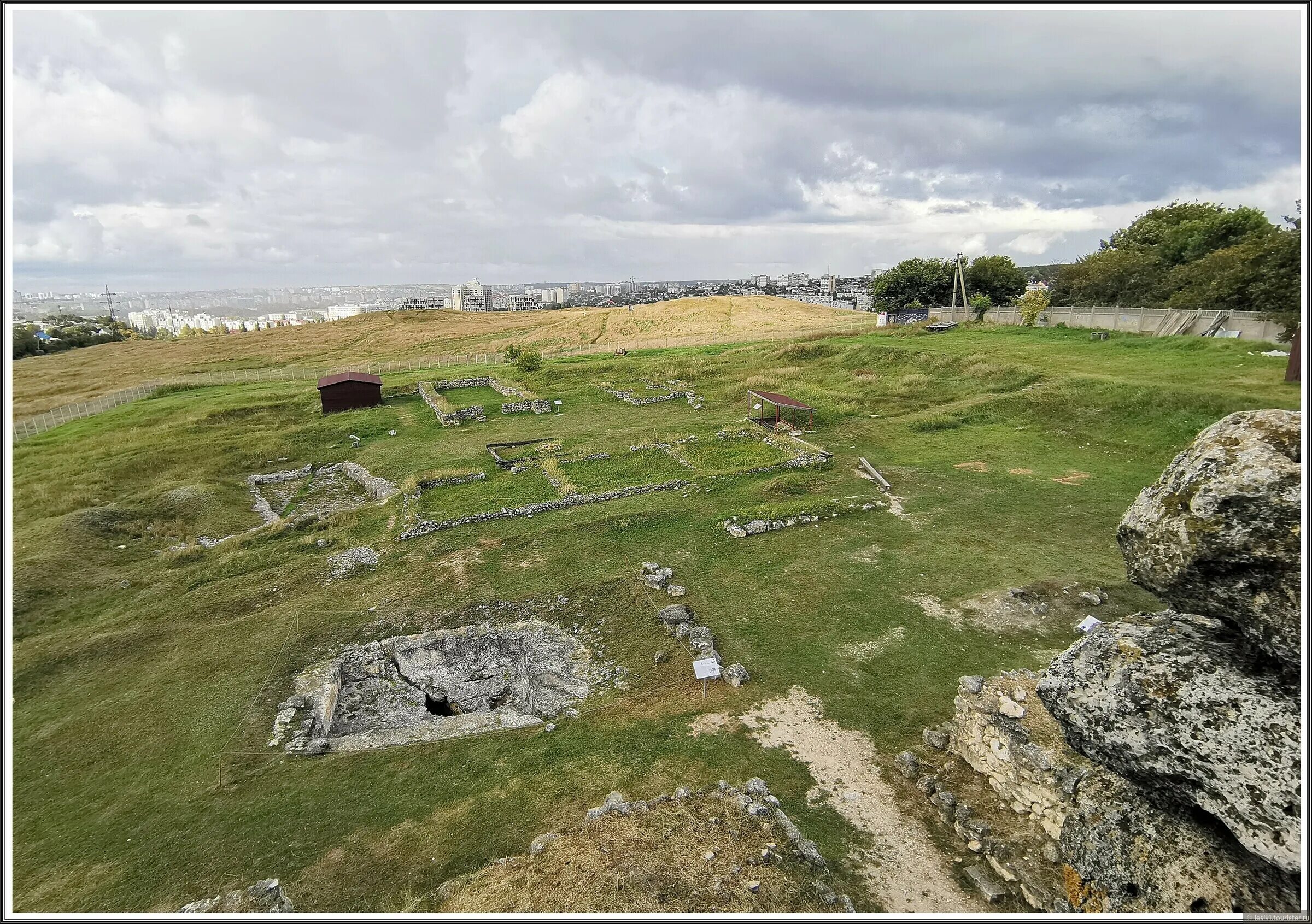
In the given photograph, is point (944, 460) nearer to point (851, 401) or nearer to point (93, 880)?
point (851, 401)

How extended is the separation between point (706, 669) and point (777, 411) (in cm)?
1857

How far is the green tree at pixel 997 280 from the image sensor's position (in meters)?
57.5

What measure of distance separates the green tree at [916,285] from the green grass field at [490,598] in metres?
31.2

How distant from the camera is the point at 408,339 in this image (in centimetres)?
8650

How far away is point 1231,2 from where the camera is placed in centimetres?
452

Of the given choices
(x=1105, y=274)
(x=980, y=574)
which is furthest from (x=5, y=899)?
(x=1105, y=274)

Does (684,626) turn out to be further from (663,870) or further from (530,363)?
(530,363)

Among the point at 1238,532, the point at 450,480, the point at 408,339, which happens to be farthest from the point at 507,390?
the point at 408,339

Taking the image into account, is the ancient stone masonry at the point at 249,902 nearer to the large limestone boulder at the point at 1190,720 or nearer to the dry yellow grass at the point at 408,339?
the large limestone boulder at the point at 1190,720

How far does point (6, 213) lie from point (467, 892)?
8.42 metres

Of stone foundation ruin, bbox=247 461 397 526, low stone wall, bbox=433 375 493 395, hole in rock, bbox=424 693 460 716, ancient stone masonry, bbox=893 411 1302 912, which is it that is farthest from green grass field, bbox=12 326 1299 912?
low stone wall, bbox=433 375 493 395

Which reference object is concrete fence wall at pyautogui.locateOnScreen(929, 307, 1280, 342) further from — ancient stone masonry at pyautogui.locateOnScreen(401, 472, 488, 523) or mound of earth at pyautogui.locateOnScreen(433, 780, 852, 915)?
ancient stone masonry at pyautogui.locateOnScreen(401, 472, 488, 523)

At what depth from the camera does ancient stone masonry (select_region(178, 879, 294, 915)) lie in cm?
687

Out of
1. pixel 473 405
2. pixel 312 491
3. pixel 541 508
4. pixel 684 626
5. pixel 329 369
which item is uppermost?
pixel 329 369
